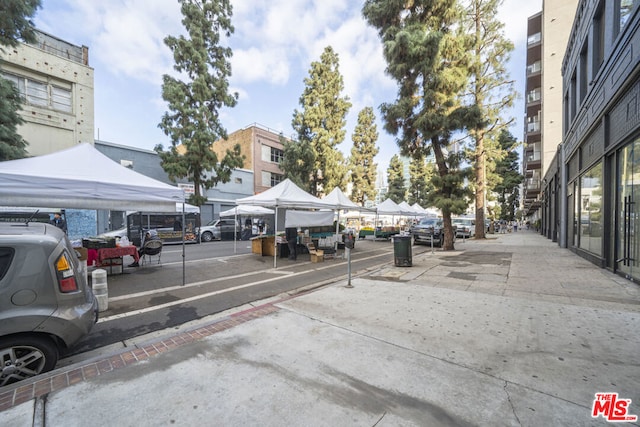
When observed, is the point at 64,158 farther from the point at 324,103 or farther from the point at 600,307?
the point at 324,103

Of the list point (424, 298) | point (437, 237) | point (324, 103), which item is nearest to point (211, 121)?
point (324, 103)

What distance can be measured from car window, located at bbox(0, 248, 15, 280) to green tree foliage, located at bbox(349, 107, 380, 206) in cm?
3002

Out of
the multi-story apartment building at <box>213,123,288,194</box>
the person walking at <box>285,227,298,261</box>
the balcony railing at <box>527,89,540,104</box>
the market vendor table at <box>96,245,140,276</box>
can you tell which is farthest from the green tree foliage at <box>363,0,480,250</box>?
the balcony railing at <box>527,89,540,104</box>

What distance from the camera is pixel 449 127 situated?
1248 centimetres

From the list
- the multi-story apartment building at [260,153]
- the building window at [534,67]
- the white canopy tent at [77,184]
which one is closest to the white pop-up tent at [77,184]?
the white canopy tent at [77,184]

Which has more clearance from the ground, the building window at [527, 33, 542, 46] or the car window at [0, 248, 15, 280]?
the building window at [527, 33, 542, 46]

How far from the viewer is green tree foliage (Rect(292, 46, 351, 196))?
21.4m

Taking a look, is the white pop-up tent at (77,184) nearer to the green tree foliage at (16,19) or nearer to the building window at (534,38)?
the green tree foliage at (16,19)

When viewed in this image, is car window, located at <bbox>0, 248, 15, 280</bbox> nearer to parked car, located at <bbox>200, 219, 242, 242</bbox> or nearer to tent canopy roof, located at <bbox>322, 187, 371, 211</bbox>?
tent canopy roof, located at <bbox>322, 187, 371, 211</bbox>

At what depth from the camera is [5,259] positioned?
8.88 feet

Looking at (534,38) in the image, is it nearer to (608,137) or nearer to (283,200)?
(608,137)

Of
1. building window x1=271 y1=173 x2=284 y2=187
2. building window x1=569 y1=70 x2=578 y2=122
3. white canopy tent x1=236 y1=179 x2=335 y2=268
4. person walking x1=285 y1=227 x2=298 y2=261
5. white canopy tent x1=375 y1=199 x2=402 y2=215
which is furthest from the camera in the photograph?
building window x1=271 y1=173 x2=284 y2=187

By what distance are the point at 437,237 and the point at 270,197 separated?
38.0ft

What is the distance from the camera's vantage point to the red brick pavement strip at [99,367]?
2439 millimetres
